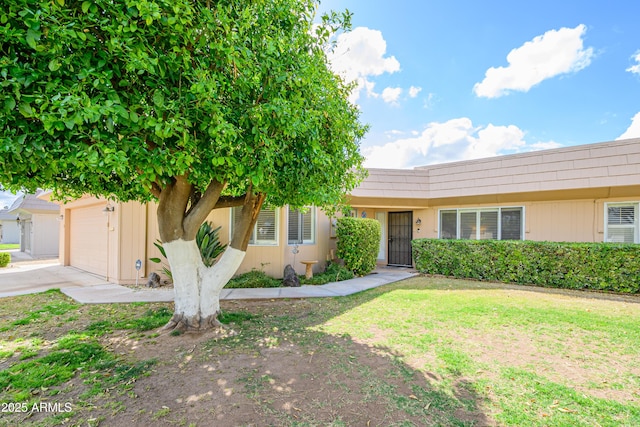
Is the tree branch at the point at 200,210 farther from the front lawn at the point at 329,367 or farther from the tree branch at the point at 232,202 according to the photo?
the front lawn at the point at 329,367

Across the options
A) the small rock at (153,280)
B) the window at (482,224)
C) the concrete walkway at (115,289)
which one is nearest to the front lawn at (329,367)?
the concrete walkway at (115,289)

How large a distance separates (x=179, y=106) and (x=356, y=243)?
7194 millimetres

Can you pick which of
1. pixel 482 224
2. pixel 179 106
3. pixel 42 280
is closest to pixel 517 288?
pixel 482 224

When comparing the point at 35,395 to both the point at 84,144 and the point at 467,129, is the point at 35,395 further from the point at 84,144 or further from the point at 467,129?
the point at 467,129

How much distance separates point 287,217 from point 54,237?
16285mm

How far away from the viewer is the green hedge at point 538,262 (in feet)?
24.4

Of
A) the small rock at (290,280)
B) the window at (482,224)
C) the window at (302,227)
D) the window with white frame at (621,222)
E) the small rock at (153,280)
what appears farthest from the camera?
the window at (482,224)

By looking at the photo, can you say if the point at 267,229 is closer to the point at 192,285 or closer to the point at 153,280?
the point at 153,280

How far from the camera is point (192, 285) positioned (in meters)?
4.46

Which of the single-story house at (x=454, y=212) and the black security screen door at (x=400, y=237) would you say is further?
the black security screen door at (x=400, y=237)

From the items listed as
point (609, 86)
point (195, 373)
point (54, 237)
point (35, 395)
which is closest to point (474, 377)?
point (195, 373)

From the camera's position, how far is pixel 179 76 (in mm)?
3043

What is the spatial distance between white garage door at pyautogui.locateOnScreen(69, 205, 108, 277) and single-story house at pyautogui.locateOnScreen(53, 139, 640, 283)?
34 millimetres

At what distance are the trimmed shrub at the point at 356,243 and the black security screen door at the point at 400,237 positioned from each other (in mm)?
3128
